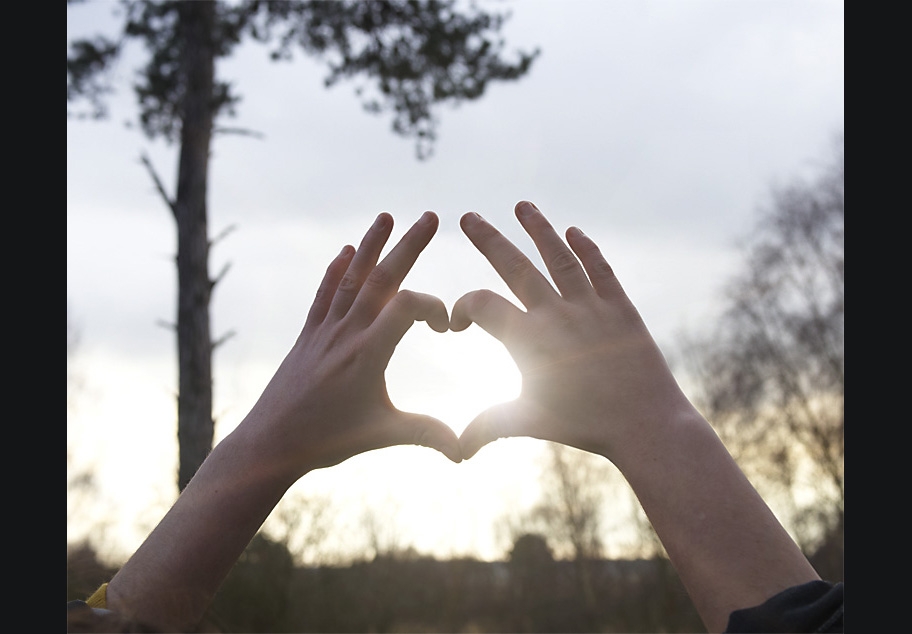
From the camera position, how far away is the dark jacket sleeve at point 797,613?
94cm

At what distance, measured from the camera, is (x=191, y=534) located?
4.01 ft

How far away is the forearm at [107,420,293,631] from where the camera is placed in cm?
117

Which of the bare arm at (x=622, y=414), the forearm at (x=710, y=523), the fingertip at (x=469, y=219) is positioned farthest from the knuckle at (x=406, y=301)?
the forearm at (x=710, y=523)

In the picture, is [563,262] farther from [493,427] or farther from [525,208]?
[493,427]

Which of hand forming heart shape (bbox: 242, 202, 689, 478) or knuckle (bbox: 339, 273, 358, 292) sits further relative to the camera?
knuckle (bbox: 339, 273, 358, 292)

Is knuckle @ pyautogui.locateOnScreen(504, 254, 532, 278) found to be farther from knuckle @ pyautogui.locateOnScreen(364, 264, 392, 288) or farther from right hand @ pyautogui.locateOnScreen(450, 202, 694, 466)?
knuckle @ pyautogui.locateOnScreen(364, 264, 392, 288)

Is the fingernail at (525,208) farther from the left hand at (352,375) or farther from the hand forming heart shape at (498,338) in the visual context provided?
the left hand at (352,375)

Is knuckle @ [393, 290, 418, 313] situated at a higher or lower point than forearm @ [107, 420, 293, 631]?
higher

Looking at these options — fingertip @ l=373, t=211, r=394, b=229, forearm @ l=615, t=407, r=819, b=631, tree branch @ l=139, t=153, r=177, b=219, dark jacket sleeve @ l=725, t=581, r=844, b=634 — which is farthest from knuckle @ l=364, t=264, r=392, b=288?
tree branch @ l=139, t=153, r=177, b=219

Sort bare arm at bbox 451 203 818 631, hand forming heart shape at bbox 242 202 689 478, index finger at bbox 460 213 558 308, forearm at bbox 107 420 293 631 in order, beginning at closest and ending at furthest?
bare arm at bbox 451 203 818 631 → forearm at bbox 107 420 293 631 → hand forming heart shape at bbox 242 202 689 478 → index finger at bbox 460 213 558 308

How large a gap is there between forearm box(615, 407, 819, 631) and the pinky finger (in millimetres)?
732

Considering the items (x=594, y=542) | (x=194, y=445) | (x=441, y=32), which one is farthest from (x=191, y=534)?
(x=594, y=542)

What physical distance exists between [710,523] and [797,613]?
0.54 ft

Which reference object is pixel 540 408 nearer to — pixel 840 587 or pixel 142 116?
pixel 840 587
